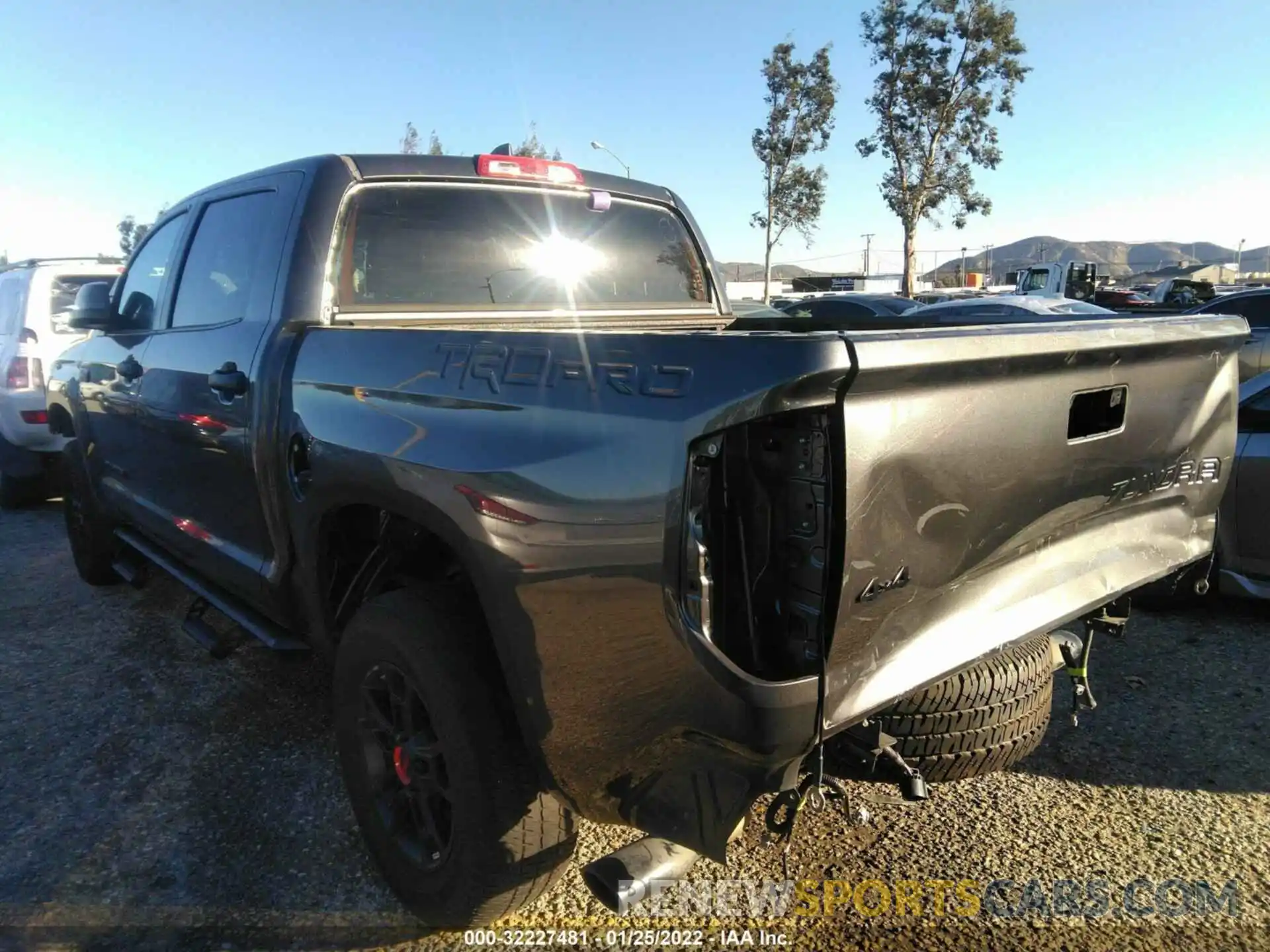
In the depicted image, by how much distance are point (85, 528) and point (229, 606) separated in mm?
2365

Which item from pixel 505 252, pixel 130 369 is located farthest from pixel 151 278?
pixel 505 252

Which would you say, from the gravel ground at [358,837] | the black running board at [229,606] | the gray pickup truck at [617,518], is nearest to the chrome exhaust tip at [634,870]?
the gray pickup truck at [617,518]

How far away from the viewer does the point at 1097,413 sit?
7.01 feet

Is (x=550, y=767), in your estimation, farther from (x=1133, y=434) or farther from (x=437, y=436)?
(x=1133, y=434)

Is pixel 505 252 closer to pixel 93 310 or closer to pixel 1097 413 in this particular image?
pixel 93 310

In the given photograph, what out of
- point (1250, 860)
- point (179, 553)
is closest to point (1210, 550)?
point (1250, 860)

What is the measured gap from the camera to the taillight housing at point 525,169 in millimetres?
3395

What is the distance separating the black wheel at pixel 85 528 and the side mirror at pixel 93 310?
1135 mm

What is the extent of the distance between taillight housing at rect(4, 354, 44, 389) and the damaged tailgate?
26.2 feet

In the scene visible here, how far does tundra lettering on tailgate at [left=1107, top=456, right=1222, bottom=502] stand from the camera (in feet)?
7.49

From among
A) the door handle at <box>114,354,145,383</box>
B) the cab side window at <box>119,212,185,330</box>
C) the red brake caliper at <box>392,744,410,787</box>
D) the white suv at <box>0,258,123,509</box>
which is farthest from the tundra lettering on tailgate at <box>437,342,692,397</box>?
the white suv at <box>0,258,123,509</box>

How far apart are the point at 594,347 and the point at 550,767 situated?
909 mm

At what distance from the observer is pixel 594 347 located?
1812 millimetres

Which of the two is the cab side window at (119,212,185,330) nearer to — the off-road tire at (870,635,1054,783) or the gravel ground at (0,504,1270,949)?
the gravel ground at (0,504,1270,949)
